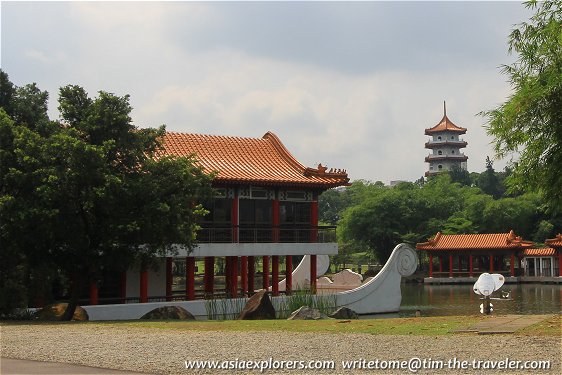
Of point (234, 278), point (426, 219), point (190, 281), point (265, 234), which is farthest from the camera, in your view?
point (426, 219)

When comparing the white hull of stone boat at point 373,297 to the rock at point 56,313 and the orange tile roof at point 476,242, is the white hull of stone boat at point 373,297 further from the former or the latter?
the orange tile roof at point 476,242

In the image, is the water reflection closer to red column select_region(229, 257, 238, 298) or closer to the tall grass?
the tall grass

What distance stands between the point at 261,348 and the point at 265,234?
1635 centimetres

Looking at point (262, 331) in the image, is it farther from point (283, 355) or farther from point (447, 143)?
point (447, 143)

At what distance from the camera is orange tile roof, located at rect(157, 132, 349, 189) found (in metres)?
27.2

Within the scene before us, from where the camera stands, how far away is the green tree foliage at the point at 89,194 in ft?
59.7

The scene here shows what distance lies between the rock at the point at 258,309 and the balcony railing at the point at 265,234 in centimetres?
469

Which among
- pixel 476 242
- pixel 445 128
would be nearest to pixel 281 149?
pixel 476 242

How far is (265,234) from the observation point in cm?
2802

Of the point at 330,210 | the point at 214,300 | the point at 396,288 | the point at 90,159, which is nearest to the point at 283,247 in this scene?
the point at 214,300

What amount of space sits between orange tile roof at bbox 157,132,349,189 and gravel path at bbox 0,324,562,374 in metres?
12.9

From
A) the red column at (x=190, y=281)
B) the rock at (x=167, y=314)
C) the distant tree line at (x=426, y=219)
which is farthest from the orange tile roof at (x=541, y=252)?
the rock at (x=167, y=314)

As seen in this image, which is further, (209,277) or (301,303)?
(209,277)

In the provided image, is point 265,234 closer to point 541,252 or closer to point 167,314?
point 167,314
